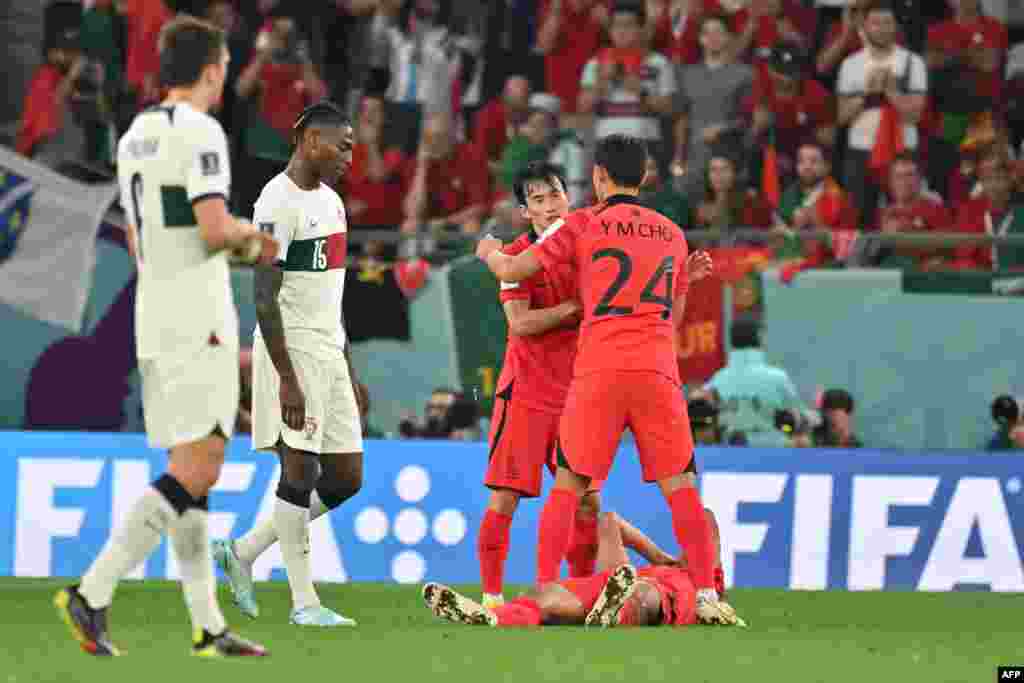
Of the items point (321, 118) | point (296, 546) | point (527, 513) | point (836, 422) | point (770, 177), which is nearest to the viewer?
point (321, 118)

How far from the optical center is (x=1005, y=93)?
1705 centimetres

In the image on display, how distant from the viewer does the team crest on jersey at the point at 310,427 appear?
927cm

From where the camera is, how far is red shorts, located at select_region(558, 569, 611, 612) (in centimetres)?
925

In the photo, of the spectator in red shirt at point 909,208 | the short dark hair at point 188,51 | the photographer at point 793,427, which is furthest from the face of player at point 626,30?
the short dark hair at point 188,51

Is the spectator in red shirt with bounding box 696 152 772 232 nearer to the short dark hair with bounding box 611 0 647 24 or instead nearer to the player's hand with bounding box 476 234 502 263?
the short dark hair with bounding box 611 0 647 24

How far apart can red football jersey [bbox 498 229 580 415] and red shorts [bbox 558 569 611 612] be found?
34.7 inches

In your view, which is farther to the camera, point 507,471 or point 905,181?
point 905,181

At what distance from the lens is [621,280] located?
9.05 m

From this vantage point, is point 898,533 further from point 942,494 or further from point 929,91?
point 929,91

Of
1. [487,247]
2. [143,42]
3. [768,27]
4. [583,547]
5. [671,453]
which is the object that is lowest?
[583,547]

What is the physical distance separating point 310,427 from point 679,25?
8965 millimetres

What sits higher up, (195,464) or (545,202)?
(545,202)

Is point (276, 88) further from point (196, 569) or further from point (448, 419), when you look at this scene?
point (196, 569)

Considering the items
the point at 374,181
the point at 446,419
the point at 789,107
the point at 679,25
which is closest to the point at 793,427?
the point at 446,419
